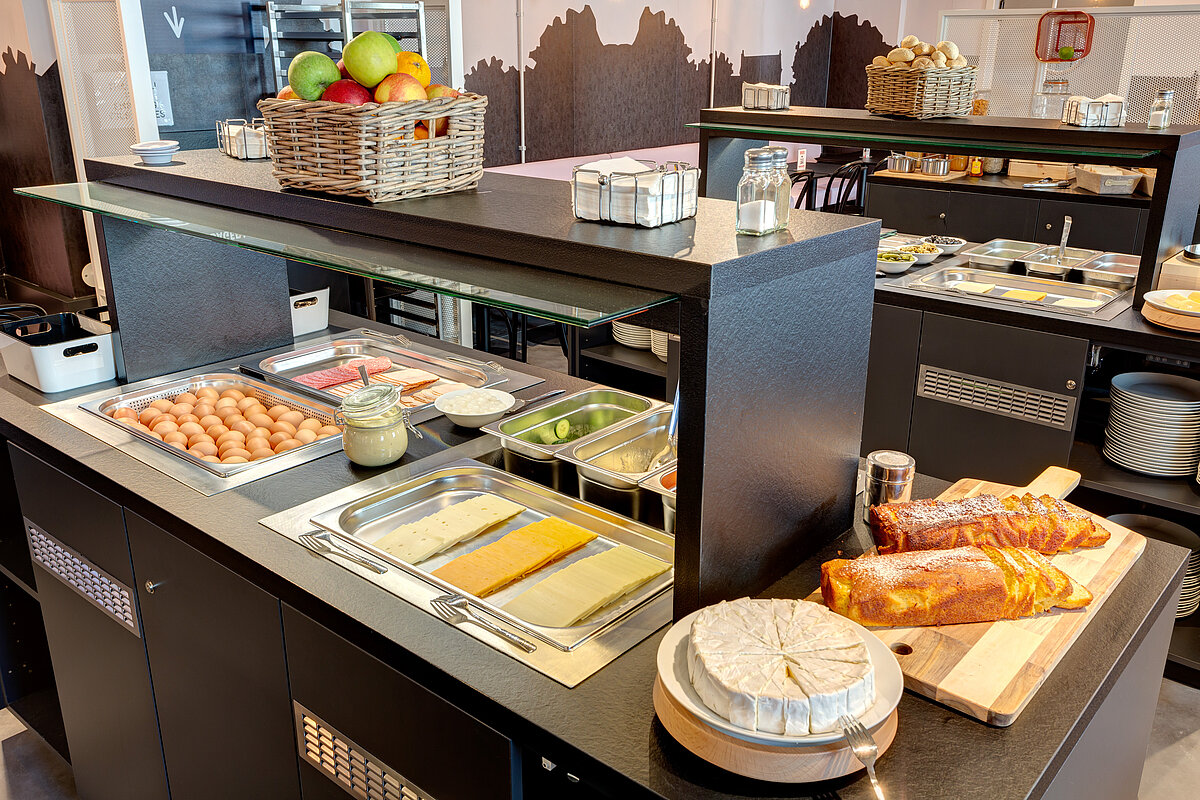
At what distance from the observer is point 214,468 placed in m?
1.70

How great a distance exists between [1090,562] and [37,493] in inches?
78.3

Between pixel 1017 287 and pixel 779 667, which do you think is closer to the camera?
pixel 779 667

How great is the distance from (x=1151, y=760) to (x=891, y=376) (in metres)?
1.32

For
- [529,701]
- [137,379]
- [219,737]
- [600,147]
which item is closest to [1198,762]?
[529,701]

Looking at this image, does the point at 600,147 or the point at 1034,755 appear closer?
the point at 1034,755

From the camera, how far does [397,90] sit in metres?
1.46

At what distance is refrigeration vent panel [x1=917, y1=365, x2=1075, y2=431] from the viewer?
2717 millimetres

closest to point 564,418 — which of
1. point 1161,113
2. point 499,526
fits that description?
point 499,526

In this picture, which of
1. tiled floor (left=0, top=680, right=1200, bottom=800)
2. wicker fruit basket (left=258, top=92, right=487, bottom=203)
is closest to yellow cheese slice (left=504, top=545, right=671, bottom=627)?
wicker fruit basket (left=258, top=92, right=487, bottom=203)

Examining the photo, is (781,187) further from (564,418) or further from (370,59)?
(564,418)

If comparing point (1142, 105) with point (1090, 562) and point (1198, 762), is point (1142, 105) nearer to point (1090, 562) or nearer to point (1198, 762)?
point (1198, 762)

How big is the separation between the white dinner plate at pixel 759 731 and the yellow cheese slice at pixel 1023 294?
2.19 meters

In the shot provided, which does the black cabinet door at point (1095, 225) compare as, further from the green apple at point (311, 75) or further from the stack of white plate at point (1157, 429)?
the green apple at point (311, 75)

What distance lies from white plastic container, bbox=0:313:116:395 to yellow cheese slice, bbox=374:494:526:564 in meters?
1.03
